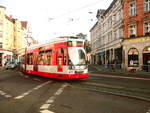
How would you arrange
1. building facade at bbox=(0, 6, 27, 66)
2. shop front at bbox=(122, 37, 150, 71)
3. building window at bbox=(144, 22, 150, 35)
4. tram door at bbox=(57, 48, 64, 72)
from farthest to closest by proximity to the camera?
building facade at bbox=(0, 6, 27, 66)
building window at bbox=(144, 22, 150, 35)
shop front at bbox=(122, 37, 150, 71)
tram door at bbox=(57, 48, 64, 72)

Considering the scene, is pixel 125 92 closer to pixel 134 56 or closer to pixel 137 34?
pixel 137 34

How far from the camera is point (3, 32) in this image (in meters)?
53.6

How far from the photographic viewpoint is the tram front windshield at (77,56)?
12.9 m

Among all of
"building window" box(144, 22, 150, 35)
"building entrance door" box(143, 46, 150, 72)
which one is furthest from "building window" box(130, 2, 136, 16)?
"building entrance door" box(143, 46, 150, 72)

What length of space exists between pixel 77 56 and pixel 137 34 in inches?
723

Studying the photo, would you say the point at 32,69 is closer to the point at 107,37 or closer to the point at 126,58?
the point at 126,58

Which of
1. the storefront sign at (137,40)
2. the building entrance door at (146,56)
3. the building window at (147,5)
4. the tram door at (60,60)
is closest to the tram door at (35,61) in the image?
the tram door at (60,60)

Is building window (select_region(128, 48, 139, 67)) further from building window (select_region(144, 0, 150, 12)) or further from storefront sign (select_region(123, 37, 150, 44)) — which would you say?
building window (select_region(144, 0, 150, 12))

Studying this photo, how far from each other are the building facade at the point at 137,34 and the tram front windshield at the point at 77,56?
15.0 m

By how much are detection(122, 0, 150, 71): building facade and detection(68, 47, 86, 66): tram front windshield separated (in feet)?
49.2

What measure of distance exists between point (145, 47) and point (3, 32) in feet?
135

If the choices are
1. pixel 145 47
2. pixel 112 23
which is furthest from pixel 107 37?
pixel 145 47

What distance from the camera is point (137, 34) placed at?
2845 cm

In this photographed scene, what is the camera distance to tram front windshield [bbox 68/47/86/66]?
42.2ft
